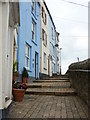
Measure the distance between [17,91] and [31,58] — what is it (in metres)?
6.92

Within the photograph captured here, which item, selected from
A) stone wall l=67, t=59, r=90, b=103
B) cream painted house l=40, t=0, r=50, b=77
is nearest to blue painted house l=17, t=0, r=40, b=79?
cream painted house l=40, t=0, r=50, b=77

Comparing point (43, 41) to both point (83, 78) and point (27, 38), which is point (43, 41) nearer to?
point (27, 38)

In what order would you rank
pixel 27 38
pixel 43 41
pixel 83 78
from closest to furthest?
1. pixel 83 78
2. pixel 27 38
3. pixel 43 41

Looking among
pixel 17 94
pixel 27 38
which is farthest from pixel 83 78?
pixel 27 38

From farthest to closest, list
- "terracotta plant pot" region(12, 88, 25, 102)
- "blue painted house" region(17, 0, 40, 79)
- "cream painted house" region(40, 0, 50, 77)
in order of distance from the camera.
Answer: "cream painted house" region(40, 0, 50, 77)
"blue painted house" region(17, 0, 40, 79)
"terracotta plant pot" region(12, 88, 25, 102)

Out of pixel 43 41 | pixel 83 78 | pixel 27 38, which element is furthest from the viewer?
pixel 43 41

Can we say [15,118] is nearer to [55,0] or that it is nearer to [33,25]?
[55,0]

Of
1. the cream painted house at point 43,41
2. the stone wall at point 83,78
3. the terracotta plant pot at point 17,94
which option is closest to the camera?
the stone wall at point 83,78

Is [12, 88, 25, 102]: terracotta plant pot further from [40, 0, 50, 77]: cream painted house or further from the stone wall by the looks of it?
[40, 0, 50, 77]: cream painted house

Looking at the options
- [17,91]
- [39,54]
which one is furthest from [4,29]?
[39,54]

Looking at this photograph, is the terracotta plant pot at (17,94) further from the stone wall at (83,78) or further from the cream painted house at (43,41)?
the cream painted house at (43,41)

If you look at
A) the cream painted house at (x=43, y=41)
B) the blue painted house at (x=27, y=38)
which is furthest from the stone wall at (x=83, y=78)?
the cream painted house at (x=43, y=41)

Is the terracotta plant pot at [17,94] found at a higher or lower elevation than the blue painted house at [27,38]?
lower

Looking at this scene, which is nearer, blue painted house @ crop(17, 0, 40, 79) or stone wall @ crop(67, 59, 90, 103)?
stone wall @ crop(67, 59, 90, 103)
